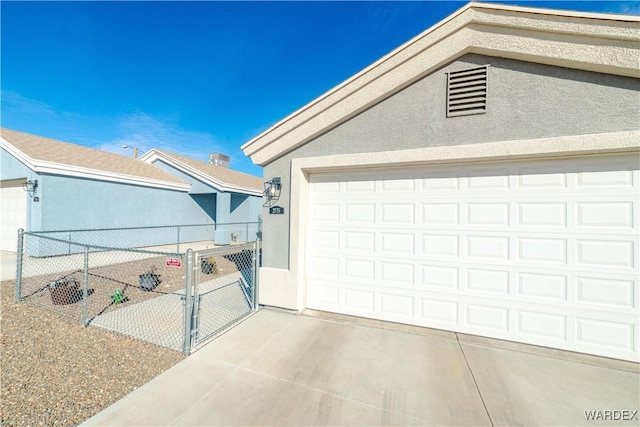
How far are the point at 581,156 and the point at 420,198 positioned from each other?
199 cm

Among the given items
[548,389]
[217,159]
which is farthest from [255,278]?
[217,159]

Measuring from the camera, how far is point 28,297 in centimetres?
509

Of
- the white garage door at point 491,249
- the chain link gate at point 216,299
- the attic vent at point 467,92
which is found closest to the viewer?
the white garage door at point 491,249

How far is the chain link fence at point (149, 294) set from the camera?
363 cm

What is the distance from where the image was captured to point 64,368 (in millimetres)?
3018

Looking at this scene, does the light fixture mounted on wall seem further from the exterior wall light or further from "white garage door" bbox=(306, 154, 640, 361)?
the exterior wall light

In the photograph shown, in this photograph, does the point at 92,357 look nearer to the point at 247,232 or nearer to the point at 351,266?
the point at 351,266

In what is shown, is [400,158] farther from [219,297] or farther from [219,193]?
[219,193]

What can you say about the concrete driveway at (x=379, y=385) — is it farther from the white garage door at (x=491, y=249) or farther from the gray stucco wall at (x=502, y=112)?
the gray stucco wall at (x=502, y=112)

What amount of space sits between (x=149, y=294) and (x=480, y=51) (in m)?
7.37

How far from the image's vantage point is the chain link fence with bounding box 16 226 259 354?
143 inches

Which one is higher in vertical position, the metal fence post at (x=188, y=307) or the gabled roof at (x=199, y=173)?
the gabled roof at (x=199, y=173)

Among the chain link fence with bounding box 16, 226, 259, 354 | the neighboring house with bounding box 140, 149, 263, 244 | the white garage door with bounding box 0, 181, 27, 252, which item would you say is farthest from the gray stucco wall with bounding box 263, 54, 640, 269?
the white garage door with bounding box 0, 181, 27, 252

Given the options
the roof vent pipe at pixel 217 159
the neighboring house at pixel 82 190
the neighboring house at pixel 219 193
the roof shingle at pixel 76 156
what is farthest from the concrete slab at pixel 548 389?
the roof vent pipe at pixel 217 159
